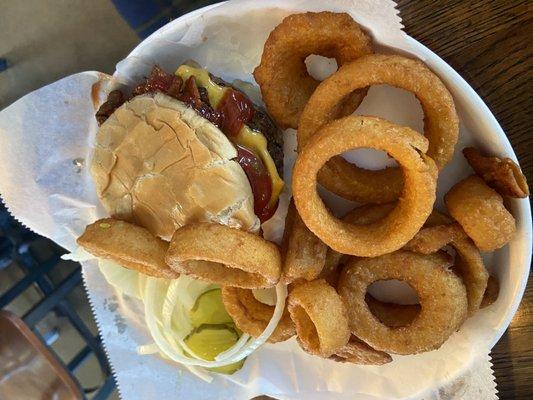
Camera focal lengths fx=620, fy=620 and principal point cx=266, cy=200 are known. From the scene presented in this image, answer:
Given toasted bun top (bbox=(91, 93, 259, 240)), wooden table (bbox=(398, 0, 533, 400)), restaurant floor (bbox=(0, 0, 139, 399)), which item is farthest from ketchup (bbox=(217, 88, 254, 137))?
restaurant floor (bbox=(0, 0, 139, 399))

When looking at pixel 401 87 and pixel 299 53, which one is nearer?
pixel 401 87

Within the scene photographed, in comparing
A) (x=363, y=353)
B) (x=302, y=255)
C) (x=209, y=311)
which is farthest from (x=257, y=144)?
(x=209, y=311)

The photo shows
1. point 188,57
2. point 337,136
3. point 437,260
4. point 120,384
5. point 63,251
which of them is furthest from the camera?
point 63,251

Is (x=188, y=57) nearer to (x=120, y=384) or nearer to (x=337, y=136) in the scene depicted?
(x=337, y=136)

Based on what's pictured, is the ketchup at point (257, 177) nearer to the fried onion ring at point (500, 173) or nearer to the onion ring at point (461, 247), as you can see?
the onion ring at point (461, 247)

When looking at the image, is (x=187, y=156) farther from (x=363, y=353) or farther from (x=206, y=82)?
(x=363, y=353)

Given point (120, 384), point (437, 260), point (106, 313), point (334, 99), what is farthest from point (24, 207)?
point (437, 260)
